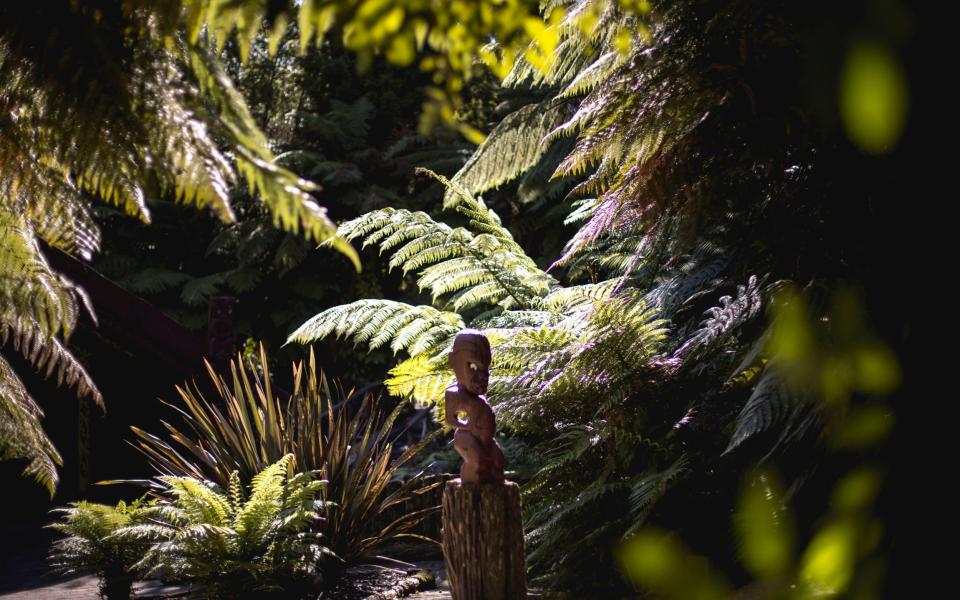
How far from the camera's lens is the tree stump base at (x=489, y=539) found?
3391mm

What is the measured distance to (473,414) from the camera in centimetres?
349

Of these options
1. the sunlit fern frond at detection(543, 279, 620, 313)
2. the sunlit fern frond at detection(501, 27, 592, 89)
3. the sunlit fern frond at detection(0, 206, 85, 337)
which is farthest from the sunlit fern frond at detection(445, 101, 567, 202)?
the sunlit fern frond at detection(0, 206, 85, 337)

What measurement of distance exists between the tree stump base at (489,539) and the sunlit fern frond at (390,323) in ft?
6.43

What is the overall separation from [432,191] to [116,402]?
14.4 feet

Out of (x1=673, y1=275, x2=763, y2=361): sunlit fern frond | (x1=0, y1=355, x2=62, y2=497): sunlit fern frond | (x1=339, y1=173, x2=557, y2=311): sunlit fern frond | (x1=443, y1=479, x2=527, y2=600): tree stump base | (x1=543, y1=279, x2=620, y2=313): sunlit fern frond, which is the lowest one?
(x1=443, y1=479, x2=527, y2=600): tree stump base

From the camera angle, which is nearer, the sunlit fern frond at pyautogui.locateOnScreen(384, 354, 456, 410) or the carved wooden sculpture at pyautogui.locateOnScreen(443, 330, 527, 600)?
the carved wooden sculpture at pyautogui.locateOnScreen(443, 330, 527, 600)

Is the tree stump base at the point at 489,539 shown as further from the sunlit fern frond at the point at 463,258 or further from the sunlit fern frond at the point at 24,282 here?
the sunlit fern frond at the point at 463,258

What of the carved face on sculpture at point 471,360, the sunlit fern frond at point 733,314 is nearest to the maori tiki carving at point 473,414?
the carved face on sculpture at point 471,360

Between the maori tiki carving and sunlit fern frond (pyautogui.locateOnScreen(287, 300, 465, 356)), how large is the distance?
1777 millimetres

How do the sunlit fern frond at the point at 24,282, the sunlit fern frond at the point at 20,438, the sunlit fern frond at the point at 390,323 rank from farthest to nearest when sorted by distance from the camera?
the sunlit fern frond at the point at 390,323 < the sunlit fern frond at the point at 20,438 < the sunlit fern frond at the point at 24,282

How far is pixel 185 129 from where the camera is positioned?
119 cm

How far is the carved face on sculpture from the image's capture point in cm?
351

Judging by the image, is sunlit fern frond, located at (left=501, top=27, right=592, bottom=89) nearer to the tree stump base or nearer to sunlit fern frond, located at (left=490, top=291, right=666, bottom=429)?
sunlit fern frond, located at (left=490, top=291, right=666, bottom=429)

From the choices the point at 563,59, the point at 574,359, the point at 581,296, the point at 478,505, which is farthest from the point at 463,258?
the point at 478,505
